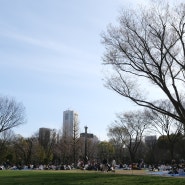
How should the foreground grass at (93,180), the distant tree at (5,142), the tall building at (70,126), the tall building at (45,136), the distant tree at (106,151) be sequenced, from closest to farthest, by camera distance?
the foreground grass at (93,180) < the tall building at (70,126) < the distant tree at (5,142) < the tall building at (45,136) < the distant tree at (106,151)

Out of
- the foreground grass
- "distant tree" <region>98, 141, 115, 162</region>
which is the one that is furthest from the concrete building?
the foreground grass

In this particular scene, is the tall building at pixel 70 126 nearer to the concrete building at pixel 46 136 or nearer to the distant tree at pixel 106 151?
the concrete building at pixel 46 136

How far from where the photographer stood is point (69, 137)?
80688 mm

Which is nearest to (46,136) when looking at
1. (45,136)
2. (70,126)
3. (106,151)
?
(45,136)

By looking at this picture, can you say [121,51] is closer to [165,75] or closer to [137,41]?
[137,41]

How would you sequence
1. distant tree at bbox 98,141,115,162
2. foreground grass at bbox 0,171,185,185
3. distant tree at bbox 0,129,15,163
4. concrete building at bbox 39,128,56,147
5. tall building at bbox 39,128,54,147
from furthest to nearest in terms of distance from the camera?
1. distant tree at bbox 98,141,115,162
2. tall building at bbox 39,128,54,147
3. concrete building at bbox 39,128,56,147
4. distant tree at bbox 0,129,15,163
5. foreground grass at bbox 0,171,185,185

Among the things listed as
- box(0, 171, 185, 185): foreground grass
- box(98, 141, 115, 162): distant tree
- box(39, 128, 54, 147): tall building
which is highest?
box(39, 128, 54, 147): tall building

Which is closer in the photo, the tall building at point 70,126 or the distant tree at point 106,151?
the tall building at point 70,126

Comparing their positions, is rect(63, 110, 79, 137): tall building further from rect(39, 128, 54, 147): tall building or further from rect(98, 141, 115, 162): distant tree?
rect(98, 141, 115, 162): distant tree

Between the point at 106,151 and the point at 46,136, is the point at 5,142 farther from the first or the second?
the point at 106,151

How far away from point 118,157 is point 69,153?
2085cm

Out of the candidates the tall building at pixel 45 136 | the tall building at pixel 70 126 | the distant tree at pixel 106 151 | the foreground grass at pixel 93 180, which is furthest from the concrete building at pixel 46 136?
the foreground grass at pixel 93 180

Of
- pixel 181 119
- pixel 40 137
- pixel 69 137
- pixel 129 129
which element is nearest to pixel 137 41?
pixel 181 119

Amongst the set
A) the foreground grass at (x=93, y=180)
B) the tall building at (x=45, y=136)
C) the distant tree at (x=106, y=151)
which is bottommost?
the foreground grass at (x=93, y=180)
